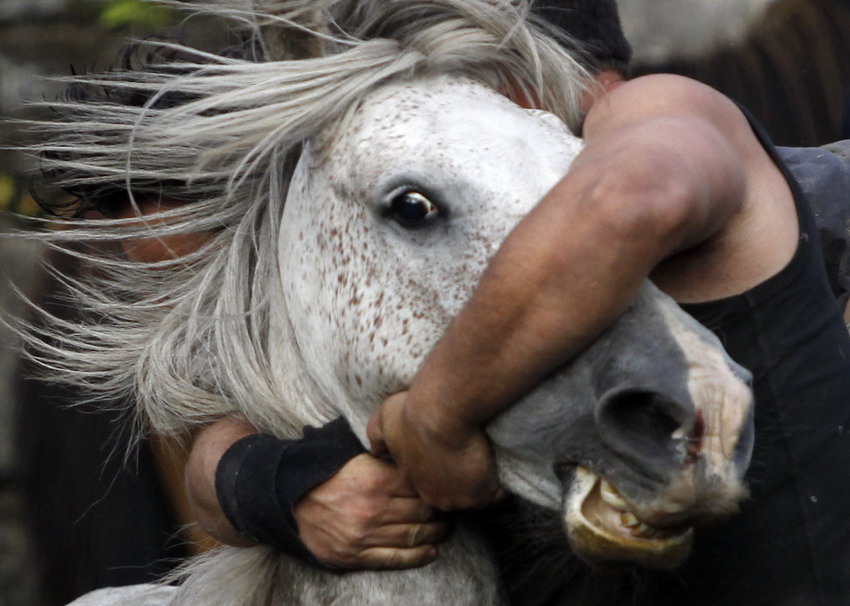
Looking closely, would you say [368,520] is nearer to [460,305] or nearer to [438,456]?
[438,456]

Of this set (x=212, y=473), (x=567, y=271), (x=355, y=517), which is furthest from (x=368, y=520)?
(x=567, y=271)

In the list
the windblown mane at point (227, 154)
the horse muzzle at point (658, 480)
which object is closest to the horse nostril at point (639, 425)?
the horse muzzle at point (658, 480)

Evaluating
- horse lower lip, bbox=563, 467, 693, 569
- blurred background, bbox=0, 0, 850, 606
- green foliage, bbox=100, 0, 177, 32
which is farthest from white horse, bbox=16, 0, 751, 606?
blurred background, bbox=0, 0, 850, 606

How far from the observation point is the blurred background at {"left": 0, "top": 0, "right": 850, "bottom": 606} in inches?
136

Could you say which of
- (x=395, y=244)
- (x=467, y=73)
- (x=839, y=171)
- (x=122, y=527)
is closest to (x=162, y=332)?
(x=395, y=244)

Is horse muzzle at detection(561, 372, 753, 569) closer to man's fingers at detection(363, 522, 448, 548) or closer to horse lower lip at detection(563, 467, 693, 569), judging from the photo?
horse lower lip at detection(563, 467, 693, 569)

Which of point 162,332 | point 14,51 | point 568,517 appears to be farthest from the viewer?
point 14,51

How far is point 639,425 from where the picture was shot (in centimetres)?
112

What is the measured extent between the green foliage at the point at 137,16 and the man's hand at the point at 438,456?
1426 millimetres

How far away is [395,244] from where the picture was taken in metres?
1.38

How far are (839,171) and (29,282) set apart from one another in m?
2.65

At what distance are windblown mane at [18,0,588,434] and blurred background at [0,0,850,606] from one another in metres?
1.57

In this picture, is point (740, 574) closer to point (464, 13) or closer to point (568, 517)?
point (568, 517)

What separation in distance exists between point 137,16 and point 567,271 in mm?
1930
